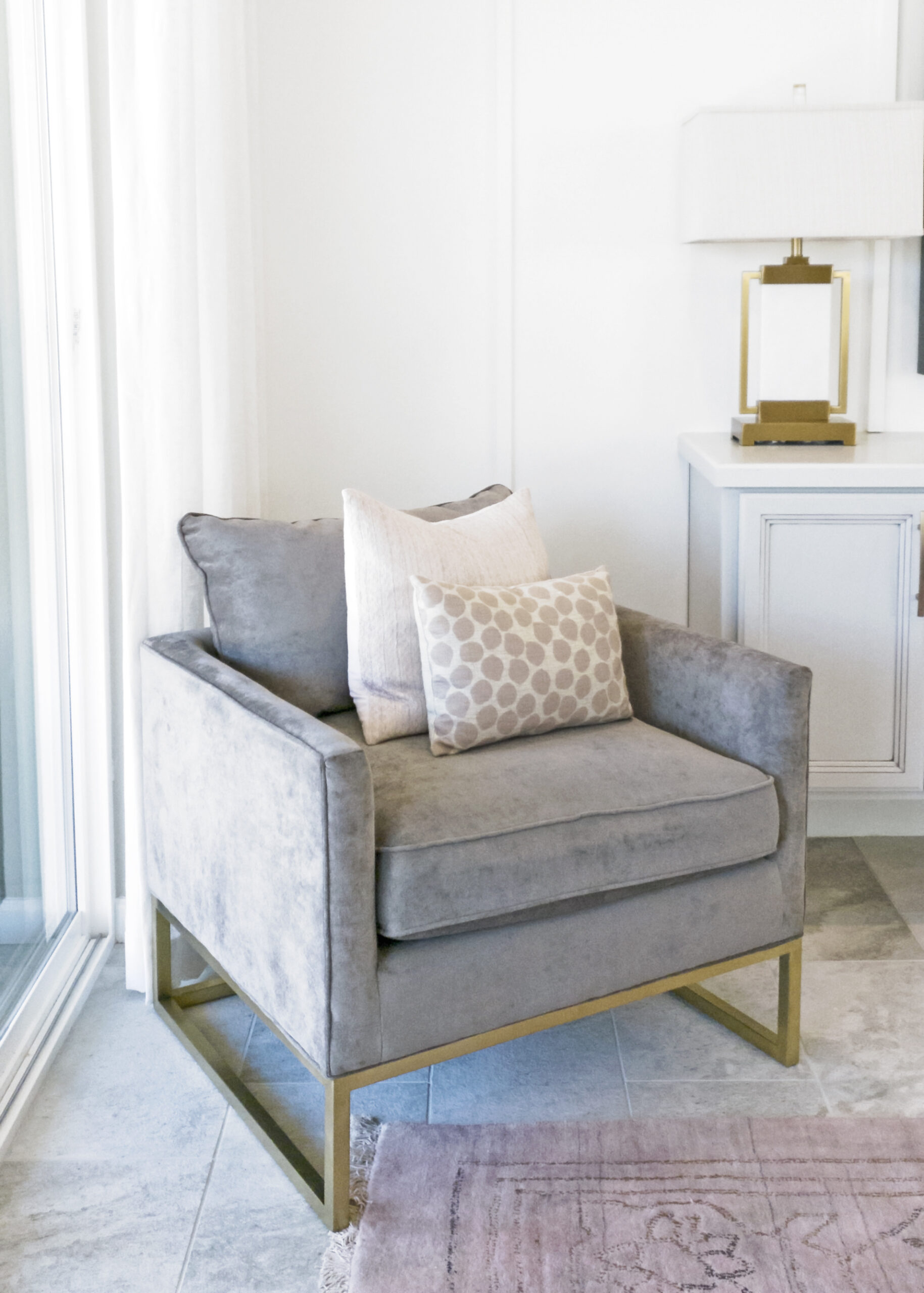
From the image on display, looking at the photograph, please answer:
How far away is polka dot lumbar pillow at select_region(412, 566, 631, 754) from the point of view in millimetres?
1896

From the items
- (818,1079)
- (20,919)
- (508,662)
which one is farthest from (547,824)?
(20,919)

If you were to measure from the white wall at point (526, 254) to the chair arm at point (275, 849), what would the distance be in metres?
1.08

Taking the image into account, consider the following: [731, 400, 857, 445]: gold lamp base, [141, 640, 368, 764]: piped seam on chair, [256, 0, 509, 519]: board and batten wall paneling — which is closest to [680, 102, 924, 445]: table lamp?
[731, 400, 857, 445]: gold lamp base

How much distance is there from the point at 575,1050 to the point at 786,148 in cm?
168

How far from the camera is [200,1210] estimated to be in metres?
1.66

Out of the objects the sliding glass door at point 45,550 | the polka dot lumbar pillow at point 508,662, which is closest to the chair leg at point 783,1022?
the polka dot lumbar pillow at point 508,662

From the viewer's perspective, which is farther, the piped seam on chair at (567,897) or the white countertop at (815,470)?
the white countertop at (815,470)

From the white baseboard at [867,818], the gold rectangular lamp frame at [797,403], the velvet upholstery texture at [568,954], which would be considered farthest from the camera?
the white baseboard at [867,818]

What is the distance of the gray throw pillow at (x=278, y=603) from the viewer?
6.57ft

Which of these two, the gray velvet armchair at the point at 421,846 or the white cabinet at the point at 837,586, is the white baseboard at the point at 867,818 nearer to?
the white cabinet at the point at 837,586

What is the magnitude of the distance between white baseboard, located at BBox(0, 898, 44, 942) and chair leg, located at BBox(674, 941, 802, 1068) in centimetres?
111

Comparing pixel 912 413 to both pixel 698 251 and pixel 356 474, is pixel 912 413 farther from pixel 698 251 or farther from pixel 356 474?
pixel 356 474

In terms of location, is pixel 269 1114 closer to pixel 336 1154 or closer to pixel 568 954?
pixel 336 1154

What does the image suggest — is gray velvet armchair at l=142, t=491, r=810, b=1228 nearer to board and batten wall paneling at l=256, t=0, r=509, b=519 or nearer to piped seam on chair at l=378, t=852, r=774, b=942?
piped seam on chair at l=378, t=852, r=774, b=942
